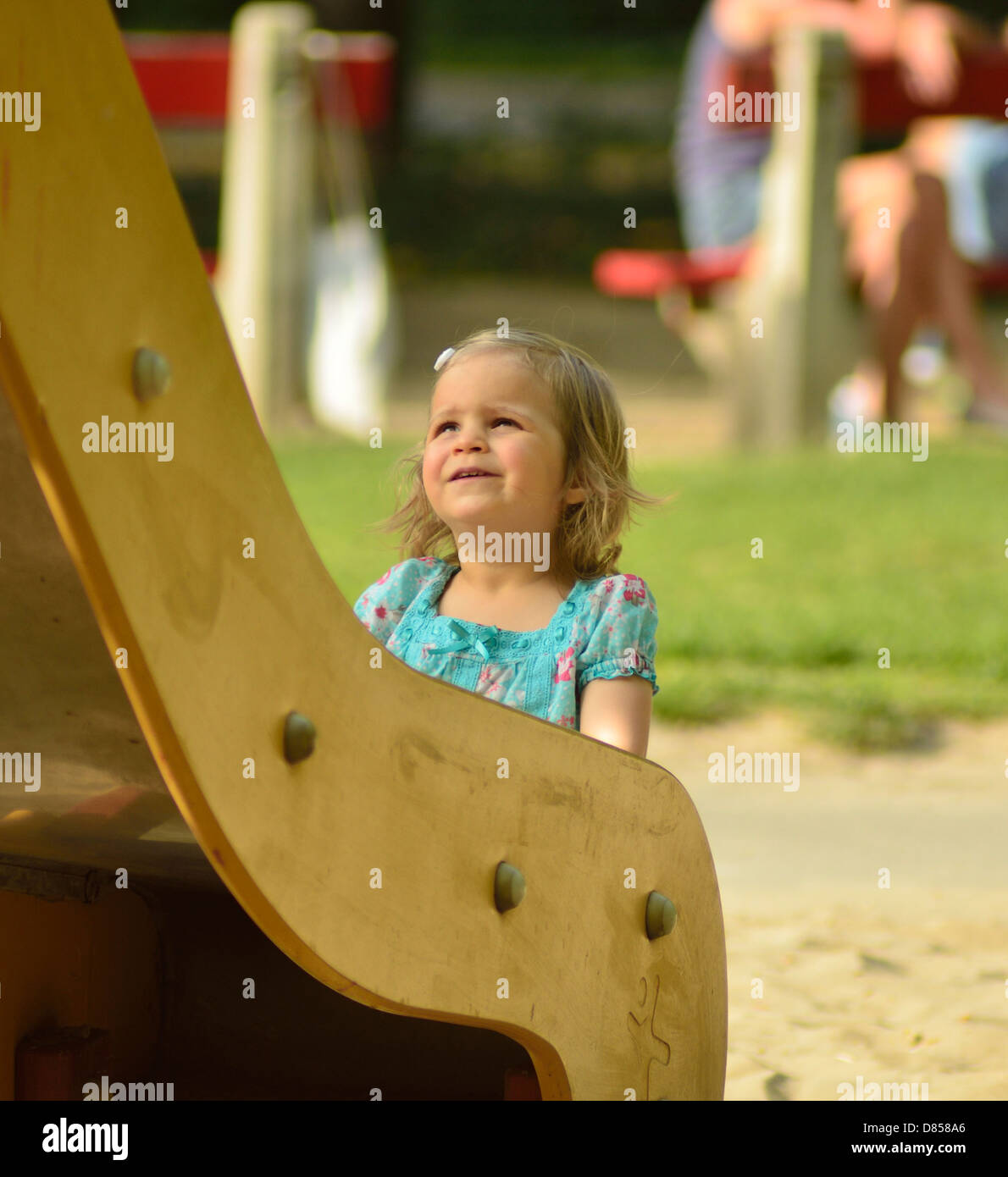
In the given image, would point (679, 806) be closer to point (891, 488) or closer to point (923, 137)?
point (891, 488)

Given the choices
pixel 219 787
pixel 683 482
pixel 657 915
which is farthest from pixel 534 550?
pixel 683 482

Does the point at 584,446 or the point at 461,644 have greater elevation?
the point at 584,446

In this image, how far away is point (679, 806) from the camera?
2.06m

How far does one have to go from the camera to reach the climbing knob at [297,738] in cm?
151

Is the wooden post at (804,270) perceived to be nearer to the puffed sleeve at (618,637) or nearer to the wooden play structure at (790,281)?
the wooden play structure at (790,281)

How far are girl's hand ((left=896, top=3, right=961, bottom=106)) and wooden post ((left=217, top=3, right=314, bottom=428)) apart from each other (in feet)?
11.4

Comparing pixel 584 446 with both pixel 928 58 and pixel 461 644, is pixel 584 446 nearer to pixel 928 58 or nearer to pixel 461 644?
pixel 461 644

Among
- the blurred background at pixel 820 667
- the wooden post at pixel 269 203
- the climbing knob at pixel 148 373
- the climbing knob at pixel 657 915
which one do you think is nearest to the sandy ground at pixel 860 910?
the blurred background at pixel 820 667

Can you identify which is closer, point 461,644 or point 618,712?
point 618,712

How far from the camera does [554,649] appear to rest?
7.38 feet

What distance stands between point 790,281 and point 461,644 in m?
7.00

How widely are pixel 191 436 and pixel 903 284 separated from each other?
8.10m

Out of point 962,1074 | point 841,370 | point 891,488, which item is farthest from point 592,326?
point 962,1074

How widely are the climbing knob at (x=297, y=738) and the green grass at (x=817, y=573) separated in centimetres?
246
